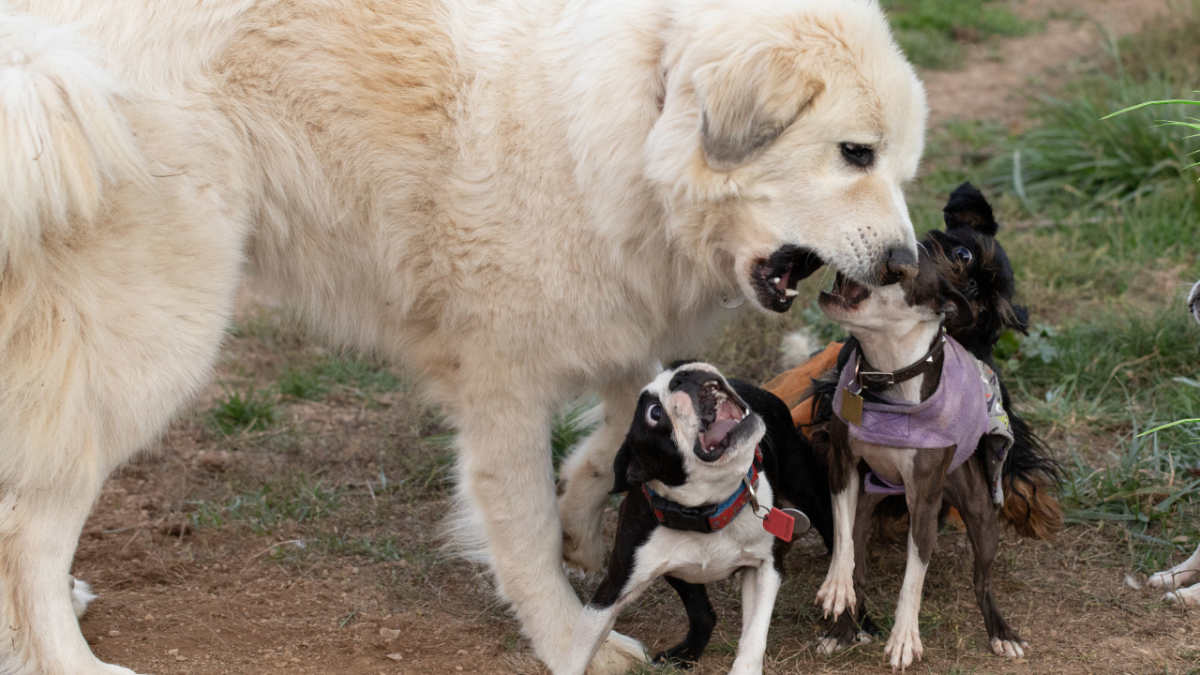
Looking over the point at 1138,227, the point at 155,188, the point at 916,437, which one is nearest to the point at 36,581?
the point at 155,188

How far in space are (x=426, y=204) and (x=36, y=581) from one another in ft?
4.67

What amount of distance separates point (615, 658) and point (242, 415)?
2300 mm

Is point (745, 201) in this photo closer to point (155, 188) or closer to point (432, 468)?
point (155, 188)

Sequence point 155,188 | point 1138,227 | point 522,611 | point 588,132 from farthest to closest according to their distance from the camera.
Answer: point 1138,227 → point 522,611 → point 588,132 → point 155,188

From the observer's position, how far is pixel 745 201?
2777mm

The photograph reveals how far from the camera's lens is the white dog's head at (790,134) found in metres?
2.63

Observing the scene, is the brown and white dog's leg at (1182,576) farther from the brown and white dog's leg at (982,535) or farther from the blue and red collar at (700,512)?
the blue and red collar at (700,512)

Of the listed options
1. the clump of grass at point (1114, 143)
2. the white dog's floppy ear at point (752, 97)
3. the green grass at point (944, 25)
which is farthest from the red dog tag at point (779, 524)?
the green grass at point (944, 25)

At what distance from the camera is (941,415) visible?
279 cm

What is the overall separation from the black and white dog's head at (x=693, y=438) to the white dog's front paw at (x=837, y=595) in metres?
0.42

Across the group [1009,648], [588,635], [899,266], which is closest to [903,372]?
[899,266]

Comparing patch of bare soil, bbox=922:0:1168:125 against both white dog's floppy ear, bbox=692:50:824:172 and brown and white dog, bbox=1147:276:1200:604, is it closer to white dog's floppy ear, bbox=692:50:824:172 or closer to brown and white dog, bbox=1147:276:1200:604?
brown and white dog, bbox=1147:276:1200:604

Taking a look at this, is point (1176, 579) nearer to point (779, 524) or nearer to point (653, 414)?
point (779, 524)

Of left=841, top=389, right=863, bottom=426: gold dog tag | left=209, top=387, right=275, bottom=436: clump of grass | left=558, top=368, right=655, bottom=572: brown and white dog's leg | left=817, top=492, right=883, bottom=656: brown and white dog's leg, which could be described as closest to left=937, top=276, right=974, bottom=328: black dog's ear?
left=841, top=389, right=863, bottom=426: gold dog tag
